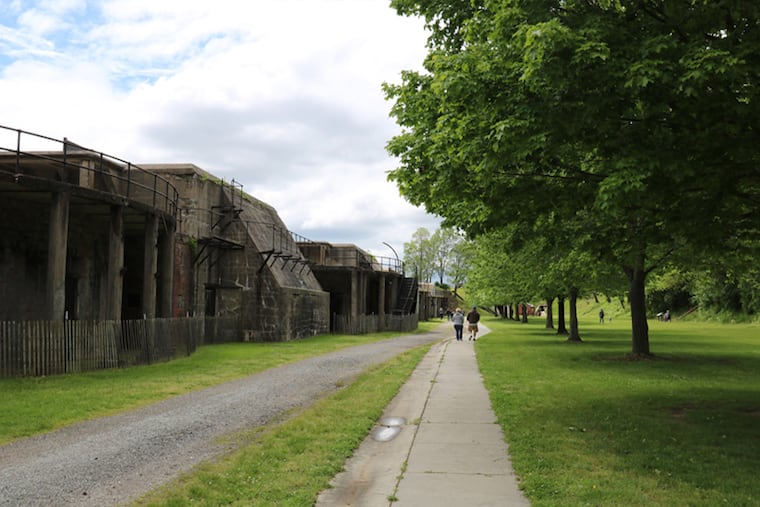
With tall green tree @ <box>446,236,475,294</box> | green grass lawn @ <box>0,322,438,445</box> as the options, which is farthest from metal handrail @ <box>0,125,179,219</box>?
tall green tree @ <box>446,236,475,294</box>

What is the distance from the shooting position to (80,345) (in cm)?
1611

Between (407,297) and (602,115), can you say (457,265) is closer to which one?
(407,297)

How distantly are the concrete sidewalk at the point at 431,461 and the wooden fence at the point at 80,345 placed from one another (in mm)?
8560

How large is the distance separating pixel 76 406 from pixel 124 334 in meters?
6.42

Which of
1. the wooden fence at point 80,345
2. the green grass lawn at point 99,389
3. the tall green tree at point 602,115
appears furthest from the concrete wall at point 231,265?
the tall green tree at point 602,115

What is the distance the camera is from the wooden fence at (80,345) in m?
14.5

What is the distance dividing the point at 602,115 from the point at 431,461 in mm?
4767

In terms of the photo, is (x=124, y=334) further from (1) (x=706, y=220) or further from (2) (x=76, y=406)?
(1) (x=706, y=220)

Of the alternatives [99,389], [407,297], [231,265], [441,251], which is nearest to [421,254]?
[441,251]

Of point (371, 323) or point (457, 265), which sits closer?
point (371, 323)

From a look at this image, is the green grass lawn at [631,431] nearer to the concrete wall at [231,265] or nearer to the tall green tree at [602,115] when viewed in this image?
the tall green tree at [602,115]

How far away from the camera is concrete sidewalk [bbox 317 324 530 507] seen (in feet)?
19.8

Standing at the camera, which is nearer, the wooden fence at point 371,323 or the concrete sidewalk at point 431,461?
the concrete sidewalk at point 431,461

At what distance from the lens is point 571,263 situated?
22.1 meters
